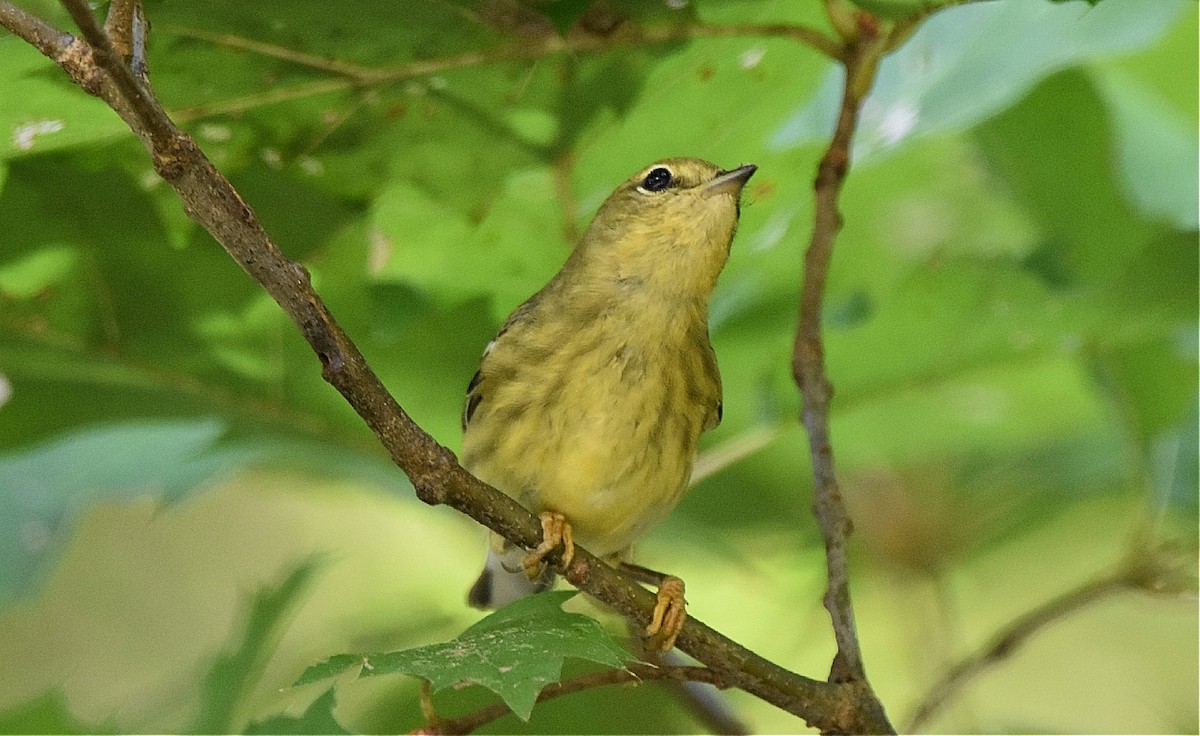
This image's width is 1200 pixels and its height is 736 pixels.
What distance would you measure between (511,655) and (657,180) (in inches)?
54.9

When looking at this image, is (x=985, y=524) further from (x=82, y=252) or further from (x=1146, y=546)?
(x=82, y=252)

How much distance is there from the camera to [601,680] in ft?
6.63

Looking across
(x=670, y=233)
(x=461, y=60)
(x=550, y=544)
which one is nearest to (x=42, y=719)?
(x=550, y=544)

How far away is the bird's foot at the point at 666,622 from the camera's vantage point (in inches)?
83.6

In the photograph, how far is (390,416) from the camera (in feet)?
Result: 5.64

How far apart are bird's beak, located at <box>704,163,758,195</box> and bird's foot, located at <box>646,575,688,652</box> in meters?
0.85

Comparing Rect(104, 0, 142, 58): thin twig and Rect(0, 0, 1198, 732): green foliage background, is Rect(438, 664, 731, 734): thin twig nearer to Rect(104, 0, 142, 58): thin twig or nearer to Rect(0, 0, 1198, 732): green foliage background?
Rect(0, 0, 1198, 732): green foliage background

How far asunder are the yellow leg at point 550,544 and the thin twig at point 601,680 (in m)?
0.19

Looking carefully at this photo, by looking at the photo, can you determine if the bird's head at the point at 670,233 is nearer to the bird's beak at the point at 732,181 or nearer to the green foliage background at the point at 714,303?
the bird's beak at the point at 732,181

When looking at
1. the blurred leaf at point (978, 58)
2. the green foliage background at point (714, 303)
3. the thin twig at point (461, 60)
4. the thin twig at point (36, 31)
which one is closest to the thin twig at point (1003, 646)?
the green foliage background at point (714, 303)

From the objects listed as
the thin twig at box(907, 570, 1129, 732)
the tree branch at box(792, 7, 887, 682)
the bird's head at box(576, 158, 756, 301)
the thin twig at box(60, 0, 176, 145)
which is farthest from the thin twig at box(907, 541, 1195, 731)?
the thin twig at box(60, 0, 176, 145)

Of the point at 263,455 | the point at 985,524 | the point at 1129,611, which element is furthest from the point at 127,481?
the point at 1129,611

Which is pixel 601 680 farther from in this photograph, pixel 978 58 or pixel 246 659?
pixel 978 58

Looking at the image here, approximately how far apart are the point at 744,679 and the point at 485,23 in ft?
4.32
